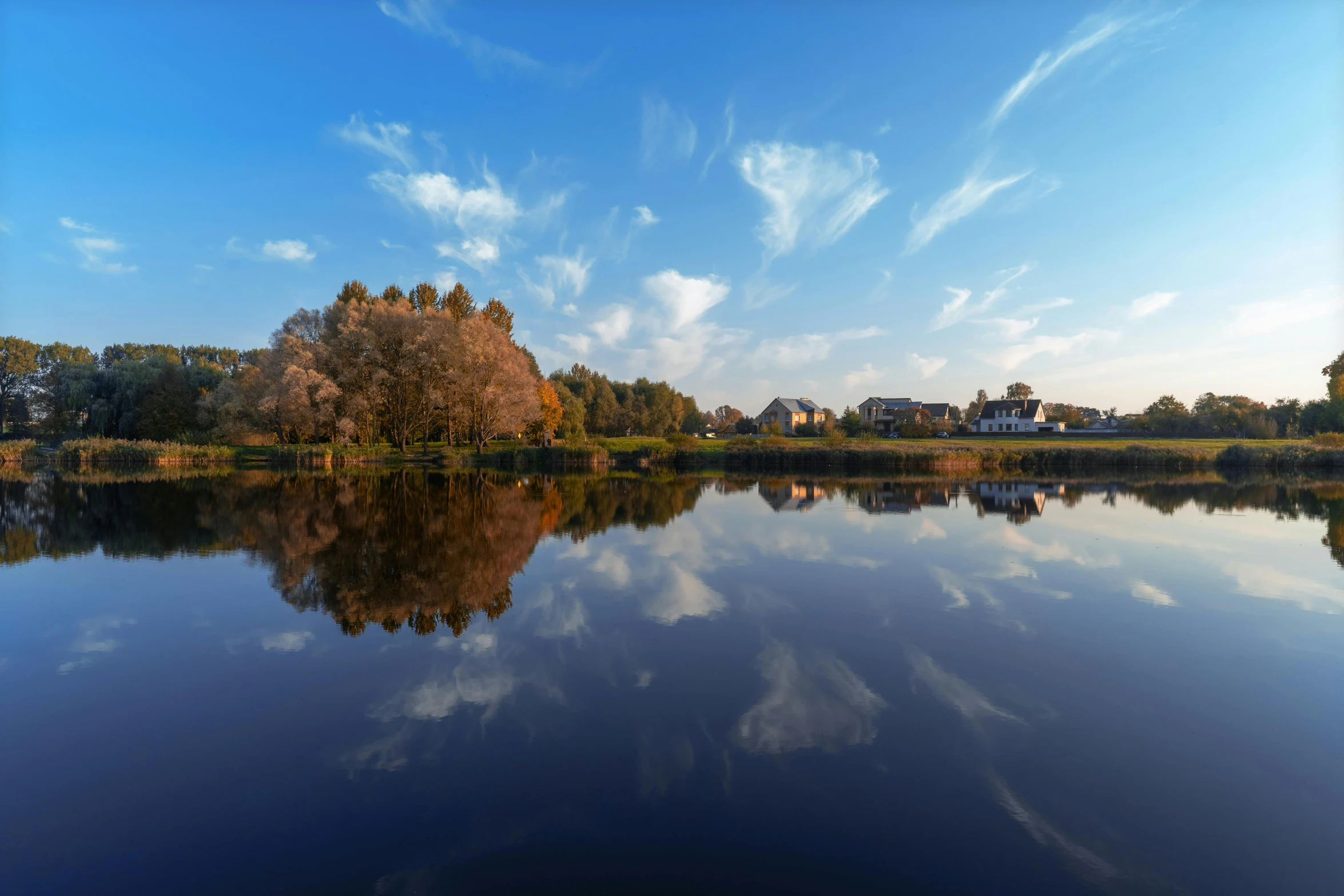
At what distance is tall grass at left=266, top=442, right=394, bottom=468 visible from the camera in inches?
1786

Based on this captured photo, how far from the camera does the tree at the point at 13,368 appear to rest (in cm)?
8288

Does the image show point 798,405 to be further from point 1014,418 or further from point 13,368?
point 13,368

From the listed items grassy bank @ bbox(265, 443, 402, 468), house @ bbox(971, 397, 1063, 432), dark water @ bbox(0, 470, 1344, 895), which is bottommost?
dark water @ bbox(0, 470, 1344, 895)

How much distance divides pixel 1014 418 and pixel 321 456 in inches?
3673

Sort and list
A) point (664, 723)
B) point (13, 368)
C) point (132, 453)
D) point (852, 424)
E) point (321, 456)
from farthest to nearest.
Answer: point (13, 368)
point (852, 424)
point (321, 456)
point (132, 453)
point (664, 723)

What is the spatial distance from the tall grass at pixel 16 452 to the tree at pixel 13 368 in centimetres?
4685

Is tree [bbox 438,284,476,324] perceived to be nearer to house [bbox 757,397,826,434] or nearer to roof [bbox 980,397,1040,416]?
house [bbox 757,397,826,434]

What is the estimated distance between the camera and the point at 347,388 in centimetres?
4847

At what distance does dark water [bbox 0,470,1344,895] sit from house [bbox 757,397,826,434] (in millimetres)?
83296

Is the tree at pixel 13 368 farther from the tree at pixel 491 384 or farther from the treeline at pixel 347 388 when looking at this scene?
the tree at pixel 491 384

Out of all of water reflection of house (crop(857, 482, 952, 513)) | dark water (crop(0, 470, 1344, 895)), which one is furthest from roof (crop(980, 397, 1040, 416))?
dark water (crop(0, 470, 1344, 895))

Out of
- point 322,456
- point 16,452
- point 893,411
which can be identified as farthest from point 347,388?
point 893,411

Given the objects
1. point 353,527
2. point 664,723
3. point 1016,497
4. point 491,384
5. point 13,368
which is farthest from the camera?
point 13,368

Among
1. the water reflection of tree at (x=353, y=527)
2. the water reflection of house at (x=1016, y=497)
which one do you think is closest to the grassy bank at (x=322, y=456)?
the water reflection of tree at (x=353, y=527)
